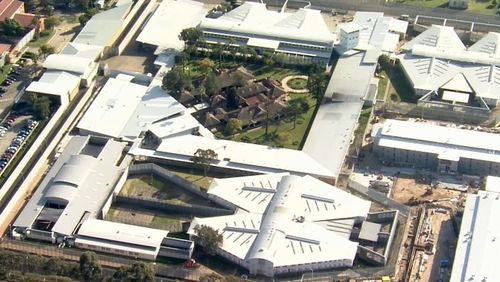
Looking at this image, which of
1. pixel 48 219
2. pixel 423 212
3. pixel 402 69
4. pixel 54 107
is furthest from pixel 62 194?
pixel 402 69

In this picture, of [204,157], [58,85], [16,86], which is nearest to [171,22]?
[58,85]

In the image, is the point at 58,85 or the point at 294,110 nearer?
the point at 294,110

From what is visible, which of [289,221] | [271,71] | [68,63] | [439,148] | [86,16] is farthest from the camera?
[86,16]

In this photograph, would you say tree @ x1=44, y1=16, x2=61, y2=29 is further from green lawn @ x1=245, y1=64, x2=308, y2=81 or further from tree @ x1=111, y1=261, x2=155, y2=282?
tree @ x1=111, y1=261, x2=155, y2=282

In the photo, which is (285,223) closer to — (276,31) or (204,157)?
(204,157)

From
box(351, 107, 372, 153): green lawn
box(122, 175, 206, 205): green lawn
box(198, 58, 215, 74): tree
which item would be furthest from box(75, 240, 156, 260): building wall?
box(198, 58, 215, 74): tree

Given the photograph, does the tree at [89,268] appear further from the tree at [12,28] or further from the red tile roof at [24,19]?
the red tile roof at [24,19]
